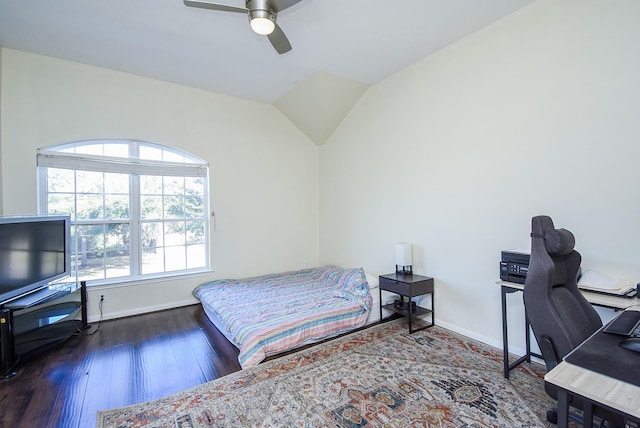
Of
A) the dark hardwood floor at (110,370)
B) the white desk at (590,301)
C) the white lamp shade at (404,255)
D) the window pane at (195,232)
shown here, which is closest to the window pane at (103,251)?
the dark hardwood floor at (110,370)

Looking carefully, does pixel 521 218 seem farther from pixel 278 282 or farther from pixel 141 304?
pixel 141 304

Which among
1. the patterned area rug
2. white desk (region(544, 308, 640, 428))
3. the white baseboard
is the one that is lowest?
the patterned area rug

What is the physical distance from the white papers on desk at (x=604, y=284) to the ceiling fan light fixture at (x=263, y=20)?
8.99ft

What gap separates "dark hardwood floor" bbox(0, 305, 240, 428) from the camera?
1.94m

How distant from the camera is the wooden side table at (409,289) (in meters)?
3.02

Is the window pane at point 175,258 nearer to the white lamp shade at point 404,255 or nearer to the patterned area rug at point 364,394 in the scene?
the patterned area rug at point 364,394

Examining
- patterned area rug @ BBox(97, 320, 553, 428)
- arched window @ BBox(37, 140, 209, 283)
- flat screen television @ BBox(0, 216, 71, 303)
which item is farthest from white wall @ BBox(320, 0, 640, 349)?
flat screen television @ BBox(0, 216, 71, 303)

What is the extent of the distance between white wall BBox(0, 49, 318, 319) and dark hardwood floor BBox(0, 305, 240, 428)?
0.69 meters

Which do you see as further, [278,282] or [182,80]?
[278,282]

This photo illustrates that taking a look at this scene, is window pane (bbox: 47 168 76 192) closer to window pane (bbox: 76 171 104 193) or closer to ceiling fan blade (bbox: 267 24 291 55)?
window pane (bbox: 76 171 104 193)

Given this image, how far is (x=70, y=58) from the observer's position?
324 centimetres

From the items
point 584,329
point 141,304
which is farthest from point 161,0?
point 584,329

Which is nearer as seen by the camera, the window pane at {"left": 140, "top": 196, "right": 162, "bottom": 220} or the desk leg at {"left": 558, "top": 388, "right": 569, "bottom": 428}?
the desk leg at {"left": 558, "top": 388, "right": 569, "bottom": 428}

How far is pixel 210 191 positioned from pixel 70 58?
206 centimetres
